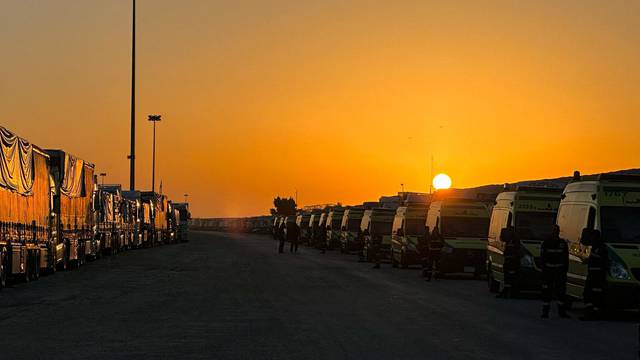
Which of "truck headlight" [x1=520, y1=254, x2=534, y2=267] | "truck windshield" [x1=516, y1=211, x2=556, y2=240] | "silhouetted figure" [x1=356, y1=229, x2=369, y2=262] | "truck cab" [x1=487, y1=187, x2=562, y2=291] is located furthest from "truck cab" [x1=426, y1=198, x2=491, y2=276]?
"silhouetted figure" [x1=356, y1=229, x2=369, y2=262]

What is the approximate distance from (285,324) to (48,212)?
1866 centimetres

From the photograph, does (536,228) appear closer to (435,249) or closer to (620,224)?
(620,224)

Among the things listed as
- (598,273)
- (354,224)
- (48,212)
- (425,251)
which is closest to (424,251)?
(425,251)

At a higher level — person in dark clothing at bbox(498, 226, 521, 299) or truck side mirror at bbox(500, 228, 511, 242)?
truck side mirror at bbox(500, 228, 511, 242)

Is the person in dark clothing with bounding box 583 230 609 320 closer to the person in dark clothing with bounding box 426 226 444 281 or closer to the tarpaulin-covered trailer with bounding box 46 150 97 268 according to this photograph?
the person in dark clothing with bounding box 426 226 444 281

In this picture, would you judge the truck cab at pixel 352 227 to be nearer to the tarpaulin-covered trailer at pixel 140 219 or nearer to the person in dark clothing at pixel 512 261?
the tarpaulin-covered trailer at pixel 140 219

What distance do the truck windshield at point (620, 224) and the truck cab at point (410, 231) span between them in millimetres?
18891

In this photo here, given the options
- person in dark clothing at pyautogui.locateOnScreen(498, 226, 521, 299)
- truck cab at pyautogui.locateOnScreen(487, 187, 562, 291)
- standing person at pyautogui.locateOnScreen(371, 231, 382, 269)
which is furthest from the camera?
standing person at pyautogui.locateOnScreen(371, 231, 382, 269)

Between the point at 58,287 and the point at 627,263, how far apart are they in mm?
15042

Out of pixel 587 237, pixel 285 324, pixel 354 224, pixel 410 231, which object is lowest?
pixel 285 324

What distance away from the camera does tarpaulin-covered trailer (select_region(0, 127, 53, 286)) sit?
26.6m

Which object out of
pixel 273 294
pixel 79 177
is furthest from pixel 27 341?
pixel 79 177

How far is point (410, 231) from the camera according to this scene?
128 ft

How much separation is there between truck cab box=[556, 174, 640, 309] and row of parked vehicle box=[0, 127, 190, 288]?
1395 cm
